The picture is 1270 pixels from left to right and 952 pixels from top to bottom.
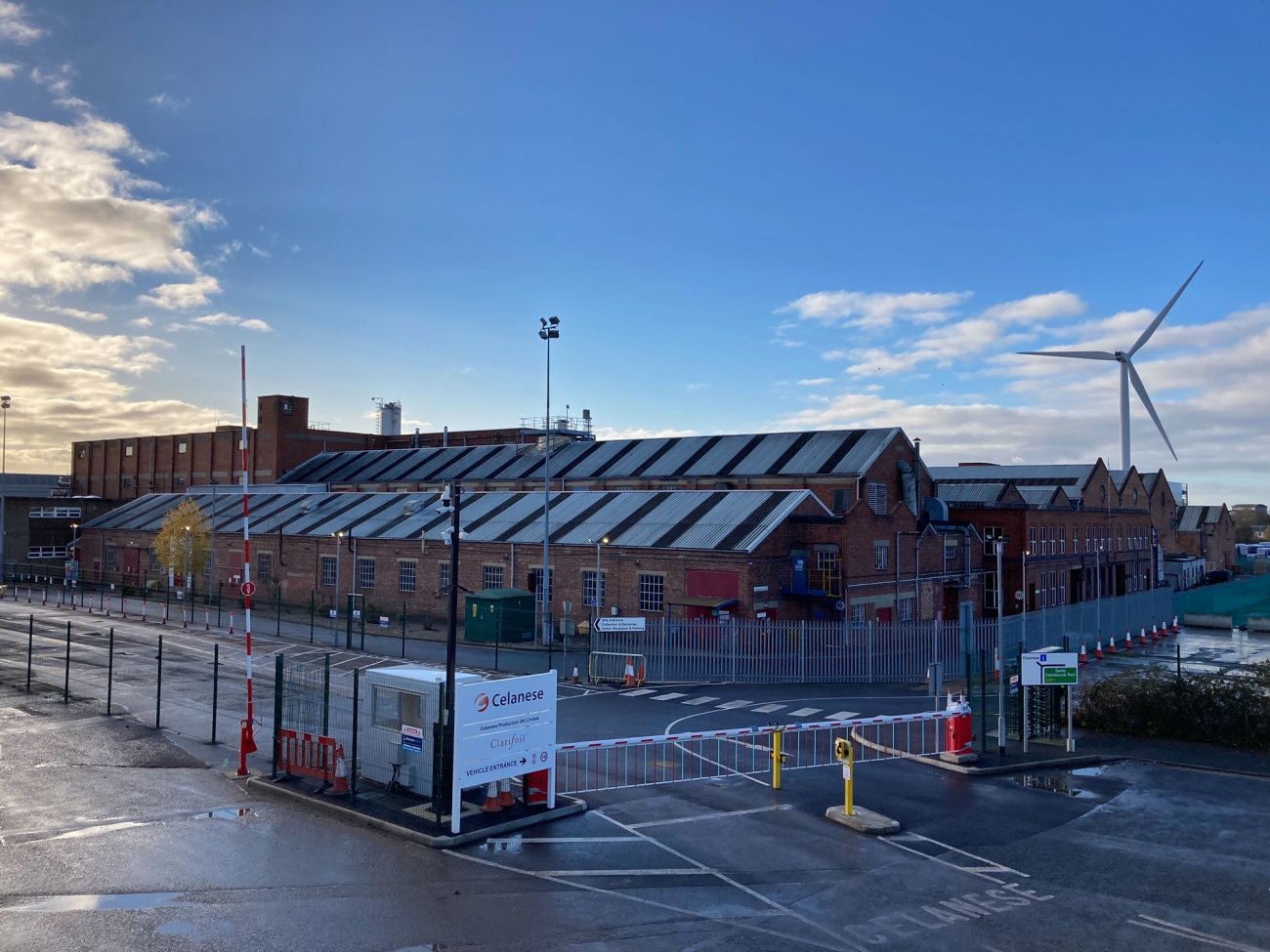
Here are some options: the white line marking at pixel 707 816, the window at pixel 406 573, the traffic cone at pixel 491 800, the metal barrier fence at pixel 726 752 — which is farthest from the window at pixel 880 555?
the traffic cone at pixel 491 800

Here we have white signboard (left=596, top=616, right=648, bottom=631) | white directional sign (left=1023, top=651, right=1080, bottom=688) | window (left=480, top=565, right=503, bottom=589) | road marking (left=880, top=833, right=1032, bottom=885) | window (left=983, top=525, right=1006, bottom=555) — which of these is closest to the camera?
road marking (left=880, top=833, right=1032, bottom=885)

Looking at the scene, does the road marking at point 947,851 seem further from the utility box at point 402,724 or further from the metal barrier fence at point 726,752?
the utility box at point 402,724

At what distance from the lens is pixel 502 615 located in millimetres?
40781

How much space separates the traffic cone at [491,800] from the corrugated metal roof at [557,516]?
22861mm

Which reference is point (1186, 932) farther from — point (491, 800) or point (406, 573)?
point (406, 573)

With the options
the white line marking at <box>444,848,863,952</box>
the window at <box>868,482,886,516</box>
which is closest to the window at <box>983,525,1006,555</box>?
the window at <box>868,482,886,516</box>

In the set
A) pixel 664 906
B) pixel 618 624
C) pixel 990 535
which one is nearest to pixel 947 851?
pixel 664 906

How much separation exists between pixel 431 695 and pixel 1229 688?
19.4 metres

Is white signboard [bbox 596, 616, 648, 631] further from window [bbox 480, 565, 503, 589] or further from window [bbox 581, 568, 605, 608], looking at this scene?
window [bbox 480, 565, 503, 589]

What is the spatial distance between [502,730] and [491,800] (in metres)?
1.25

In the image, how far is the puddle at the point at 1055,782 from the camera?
18.4 metres

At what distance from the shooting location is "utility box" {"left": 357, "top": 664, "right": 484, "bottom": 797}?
53.5 feet

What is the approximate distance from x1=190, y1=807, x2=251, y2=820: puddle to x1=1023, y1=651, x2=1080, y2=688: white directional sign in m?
16.7

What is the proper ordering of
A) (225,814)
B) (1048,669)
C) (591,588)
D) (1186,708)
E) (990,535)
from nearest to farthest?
(225,814)
(1048,669)
(1186,708)
(591,588)
(990,535)
